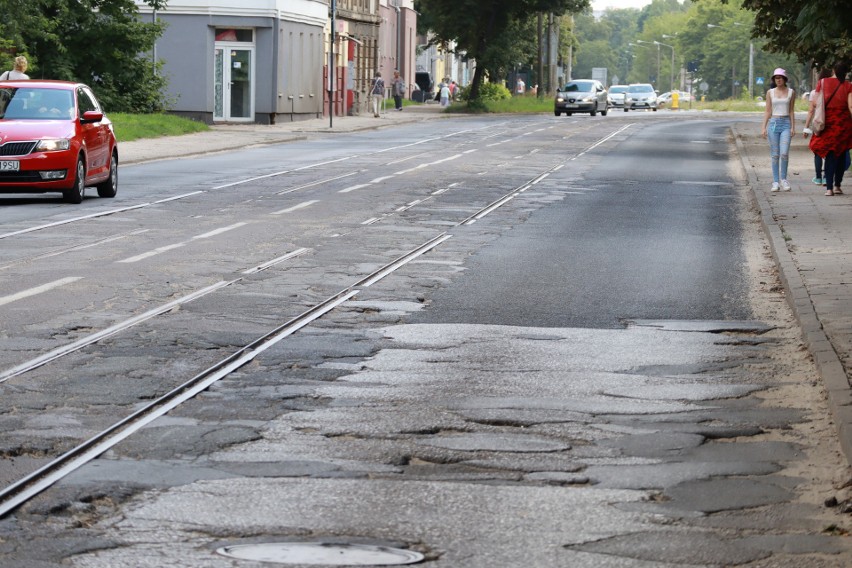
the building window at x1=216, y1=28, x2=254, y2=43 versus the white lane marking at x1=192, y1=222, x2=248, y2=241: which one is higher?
the building window at x1=216, y1=28, x2=254, y2=43

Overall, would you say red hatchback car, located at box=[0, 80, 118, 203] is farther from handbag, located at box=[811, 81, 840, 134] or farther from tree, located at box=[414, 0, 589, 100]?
tree, located at box=[414, 0, 589, 100]

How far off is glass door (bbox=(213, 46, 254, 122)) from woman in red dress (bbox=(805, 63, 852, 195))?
114 feet

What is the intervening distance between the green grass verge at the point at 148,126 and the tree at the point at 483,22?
37.3 m

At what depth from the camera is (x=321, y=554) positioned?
5375 millimetres

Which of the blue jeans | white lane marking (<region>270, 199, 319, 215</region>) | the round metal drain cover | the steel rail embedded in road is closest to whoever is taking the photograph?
the round metal drain cover

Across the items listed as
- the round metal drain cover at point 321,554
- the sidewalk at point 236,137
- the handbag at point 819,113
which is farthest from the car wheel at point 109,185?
the round metal drain cover at point 321,554

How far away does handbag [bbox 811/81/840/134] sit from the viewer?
2273cm

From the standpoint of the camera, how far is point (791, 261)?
1452 cm

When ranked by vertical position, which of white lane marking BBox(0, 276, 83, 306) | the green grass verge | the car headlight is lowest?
white lane marking BBox(0, 276, 83, 306)

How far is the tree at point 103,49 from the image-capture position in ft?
150

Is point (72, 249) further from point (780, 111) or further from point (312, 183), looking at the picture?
point (780, 111)

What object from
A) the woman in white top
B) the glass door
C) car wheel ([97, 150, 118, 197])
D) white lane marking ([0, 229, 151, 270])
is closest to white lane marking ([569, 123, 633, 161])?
the woman in white top

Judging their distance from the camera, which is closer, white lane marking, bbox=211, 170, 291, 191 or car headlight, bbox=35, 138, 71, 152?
car headlight, bbox=35, 138, 71, 152

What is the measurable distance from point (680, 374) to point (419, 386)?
1540 mm
